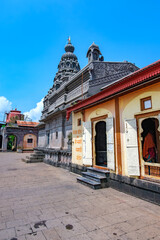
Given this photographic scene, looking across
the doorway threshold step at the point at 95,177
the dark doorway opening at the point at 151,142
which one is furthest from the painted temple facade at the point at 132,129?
the doorway threshold step at the point at 95,177

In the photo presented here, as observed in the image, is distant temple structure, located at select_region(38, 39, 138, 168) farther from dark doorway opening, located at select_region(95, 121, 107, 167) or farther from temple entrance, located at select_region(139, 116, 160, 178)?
temple entrance, located at select_region(139, 116, 160, 178)

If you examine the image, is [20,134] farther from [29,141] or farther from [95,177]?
[95,177]

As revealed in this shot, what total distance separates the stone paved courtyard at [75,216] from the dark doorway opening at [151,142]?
1846 mm

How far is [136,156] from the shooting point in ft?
17.2

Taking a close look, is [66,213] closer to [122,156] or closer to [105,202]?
[105,202]

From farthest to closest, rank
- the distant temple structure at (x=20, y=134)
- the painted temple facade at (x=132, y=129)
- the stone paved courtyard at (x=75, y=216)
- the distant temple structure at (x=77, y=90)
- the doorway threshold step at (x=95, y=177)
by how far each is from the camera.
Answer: the distant temple structure at (x=20, y=134), the distant temple structure at (x=77, y=90), the doorway threshold step at (x=95, y=177), the painted temple facade at (x=132, y=129), the stone paved courtyard at (x=75, y=216)

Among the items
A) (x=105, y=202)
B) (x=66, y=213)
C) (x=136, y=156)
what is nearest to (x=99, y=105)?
(x=136, y=156)

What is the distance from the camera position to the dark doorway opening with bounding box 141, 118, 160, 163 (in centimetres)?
567

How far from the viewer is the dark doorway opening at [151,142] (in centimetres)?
567

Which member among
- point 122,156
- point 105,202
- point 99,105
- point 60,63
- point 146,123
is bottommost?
point 105,202

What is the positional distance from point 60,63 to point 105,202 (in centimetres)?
3474

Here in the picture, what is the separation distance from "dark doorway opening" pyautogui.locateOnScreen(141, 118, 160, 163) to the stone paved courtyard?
6.06 ft

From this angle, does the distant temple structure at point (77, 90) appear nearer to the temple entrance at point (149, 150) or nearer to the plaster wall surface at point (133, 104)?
the plaster wall surface at point (133, 104)

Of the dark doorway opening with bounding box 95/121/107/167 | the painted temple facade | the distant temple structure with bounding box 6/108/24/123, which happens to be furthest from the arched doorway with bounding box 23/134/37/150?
the painted temple facade
